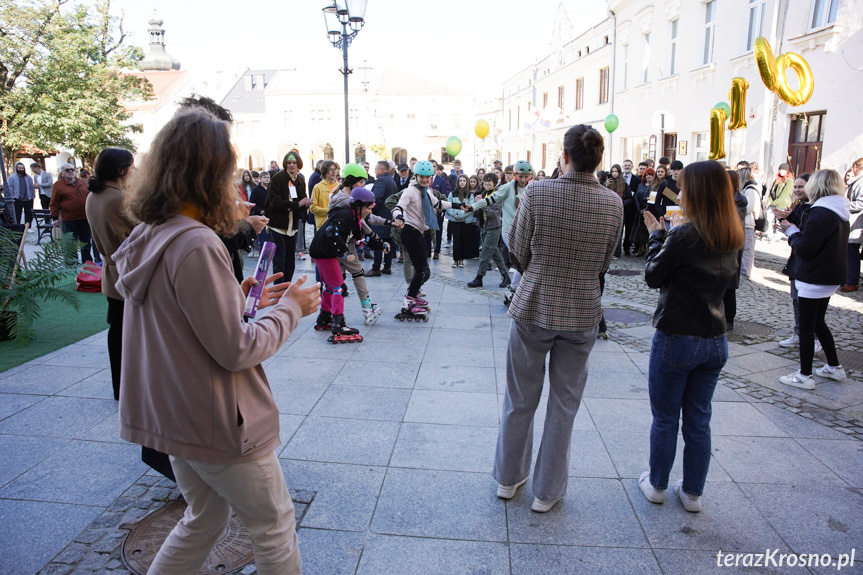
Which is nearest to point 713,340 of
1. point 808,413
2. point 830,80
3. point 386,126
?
point 808,413

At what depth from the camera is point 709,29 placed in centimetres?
1706

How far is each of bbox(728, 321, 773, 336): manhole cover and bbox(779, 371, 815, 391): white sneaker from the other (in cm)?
165

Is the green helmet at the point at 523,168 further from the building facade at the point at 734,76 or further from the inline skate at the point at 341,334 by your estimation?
the building facade at the point at 734,76

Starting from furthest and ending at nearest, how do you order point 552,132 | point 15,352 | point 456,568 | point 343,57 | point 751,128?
point 552,132
point 751,128
point 343,57
point 15,352
point 456,568

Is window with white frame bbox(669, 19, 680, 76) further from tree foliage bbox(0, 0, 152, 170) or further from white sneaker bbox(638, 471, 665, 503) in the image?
tree foliage bbox(0, 0, 152, 170)

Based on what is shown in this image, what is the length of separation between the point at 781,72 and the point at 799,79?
730 mm

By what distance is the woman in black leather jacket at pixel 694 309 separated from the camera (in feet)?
9.30

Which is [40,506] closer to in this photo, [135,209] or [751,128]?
[135,209]

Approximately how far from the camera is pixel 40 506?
3074 millimetres

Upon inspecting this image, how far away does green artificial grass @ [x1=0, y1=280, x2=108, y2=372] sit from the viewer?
18.6 feet

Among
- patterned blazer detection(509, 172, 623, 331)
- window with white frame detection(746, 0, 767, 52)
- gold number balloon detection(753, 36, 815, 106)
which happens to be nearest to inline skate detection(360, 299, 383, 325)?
patterned blazer detection(509, 172, 623, 331)

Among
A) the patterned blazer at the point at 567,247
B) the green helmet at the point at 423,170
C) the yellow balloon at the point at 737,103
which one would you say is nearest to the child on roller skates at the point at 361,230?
the green helmet at the point at 423,170

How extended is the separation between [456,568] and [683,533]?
1200mm

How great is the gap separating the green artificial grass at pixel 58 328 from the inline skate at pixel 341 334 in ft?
8.75
